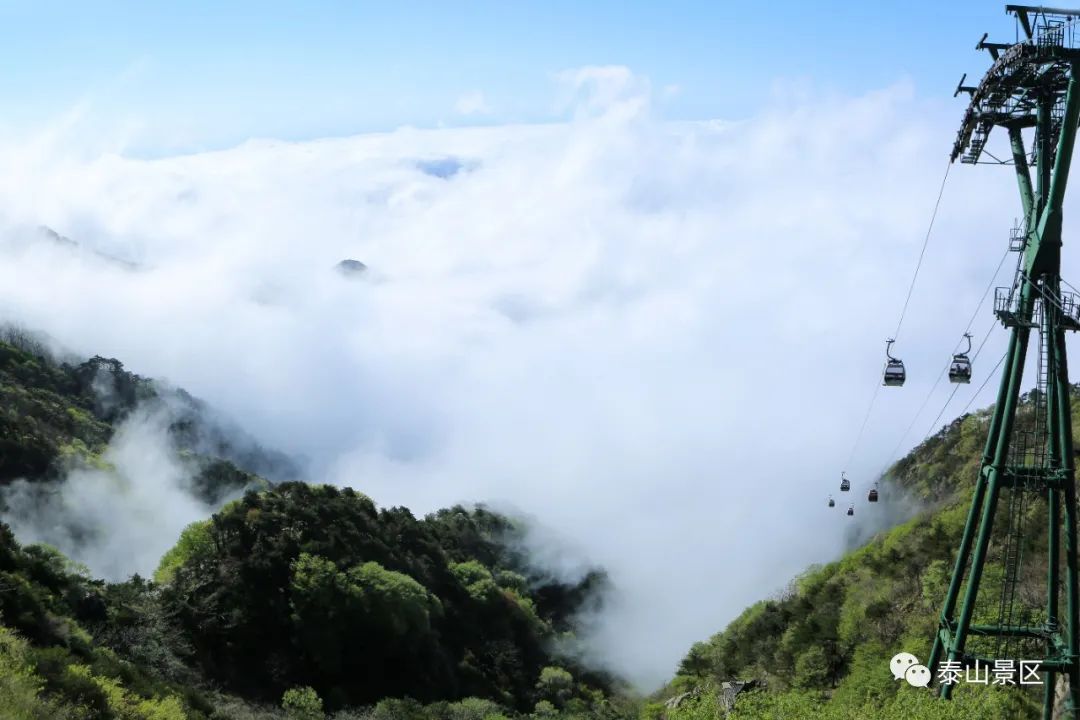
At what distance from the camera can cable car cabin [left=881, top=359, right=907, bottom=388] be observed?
30594mm

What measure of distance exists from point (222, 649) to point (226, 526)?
9852 mm

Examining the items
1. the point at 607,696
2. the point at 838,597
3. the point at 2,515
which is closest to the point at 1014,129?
the point at 838,597

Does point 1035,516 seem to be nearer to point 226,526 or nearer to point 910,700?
point 910,700

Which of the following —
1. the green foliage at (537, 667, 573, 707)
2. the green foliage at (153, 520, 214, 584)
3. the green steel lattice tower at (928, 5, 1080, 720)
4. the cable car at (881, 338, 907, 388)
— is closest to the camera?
the green steel lattice tower at (928, 5, 1080, 720)

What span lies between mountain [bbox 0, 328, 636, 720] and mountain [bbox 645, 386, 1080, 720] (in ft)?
40.8

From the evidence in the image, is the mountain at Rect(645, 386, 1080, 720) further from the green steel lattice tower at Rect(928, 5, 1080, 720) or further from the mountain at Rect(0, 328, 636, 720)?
the mountain at Rect(0, 328, 636, 720)

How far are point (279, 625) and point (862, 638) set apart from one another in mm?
33374

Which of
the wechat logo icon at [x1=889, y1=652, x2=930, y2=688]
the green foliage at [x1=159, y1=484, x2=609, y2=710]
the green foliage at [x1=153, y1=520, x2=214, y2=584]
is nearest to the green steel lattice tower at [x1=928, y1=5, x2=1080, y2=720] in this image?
the wechat logo icon at [x1=889, y1=652, x2=930, y2=688]

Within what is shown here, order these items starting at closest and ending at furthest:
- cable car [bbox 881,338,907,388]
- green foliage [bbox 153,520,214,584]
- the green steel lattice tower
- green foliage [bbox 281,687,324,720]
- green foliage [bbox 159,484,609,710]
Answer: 1. the green steel lattice tower
2. cable car [bbox 881,338,907,388]
3. green foliage [bbox 281,687,324,720]
4. green foliage [bbox 159,484,609,710]
5. green foliage [bbox 153,520,214,584]

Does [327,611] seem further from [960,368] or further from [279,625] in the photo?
[960,368]

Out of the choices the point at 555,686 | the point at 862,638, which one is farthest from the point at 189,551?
the point at 862,638

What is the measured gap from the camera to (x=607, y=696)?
82438mm

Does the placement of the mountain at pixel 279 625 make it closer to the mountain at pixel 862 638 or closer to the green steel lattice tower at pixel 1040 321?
the mountain at pixel 862 638

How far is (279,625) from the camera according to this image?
5388 cm
